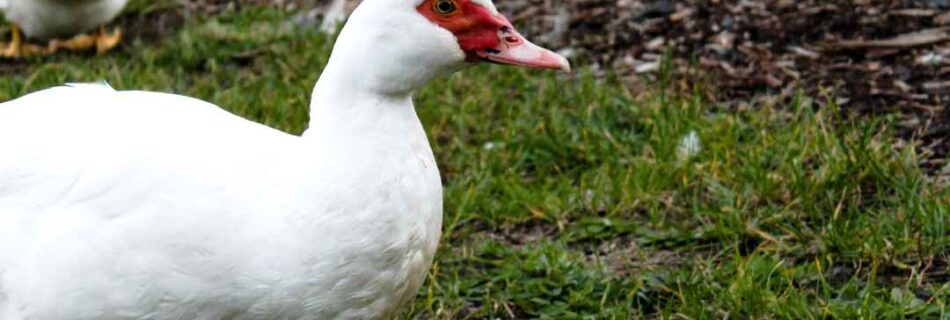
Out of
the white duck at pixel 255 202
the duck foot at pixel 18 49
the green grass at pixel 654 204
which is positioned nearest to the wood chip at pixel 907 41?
the green grass at pixel 654 204

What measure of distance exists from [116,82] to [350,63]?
331 cm

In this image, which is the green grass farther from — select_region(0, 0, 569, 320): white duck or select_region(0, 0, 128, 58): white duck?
select_region(0, 0, 569, 320): white duck

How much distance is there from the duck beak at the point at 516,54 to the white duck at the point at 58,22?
418 cm

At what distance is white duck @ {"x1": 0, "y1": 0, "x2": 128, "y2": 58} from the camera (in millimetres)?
7102

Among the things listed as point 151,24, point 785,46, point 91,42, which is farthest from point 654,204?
point 151,24

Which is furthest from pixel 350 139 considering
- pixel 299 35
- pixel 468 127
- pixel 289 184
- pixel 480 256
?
pixel 299 35

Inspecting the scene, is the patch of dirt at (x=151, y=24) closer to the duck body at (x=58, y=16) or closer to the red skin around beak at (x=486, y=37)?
the duck body at (x=58, y=16)

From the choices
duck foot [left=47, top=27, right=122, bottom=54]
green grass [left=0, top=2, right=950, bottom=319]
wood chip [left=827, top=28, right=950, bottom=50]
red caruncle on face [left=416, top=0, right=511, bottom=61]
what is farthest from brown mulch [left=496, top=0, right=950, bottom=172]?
red caruncle on face [left=416, top=0, right=511, bottom=61]

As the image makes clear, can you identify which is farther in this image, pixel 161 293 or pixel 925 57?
pixel 925 57

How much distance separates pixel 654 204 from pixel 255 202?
1.96 metres

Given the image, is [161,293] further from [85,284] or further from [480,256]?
[480,256]

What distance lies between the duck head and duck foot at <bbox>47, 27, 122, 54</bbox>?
13.7ft

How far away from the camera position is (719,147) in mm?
5047

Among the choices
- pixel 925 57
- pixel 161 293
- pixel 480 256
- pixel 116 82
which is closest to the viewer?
pixel 161 293
